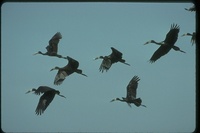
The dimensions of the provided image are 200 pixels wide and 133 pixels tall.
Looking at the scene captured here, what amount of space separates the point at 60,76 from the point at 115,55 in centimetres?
78

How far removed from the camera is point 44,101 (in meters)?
5.73

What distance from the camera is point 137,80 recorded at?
6.45 metres

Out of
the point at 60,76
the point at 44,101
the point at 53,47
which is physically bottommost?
the point at 44,101

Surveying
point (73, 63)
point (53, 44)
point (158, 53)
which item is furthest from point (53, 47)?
point (158, 53)

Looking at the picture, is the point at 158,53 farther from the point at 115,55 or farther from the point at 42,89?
the point at 42,89

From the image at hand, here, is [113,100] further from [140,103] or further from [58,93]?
[58,93]

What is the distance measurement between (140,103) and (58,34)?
1.79m

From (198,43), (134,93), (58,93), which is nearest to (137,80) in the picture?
(134,93)

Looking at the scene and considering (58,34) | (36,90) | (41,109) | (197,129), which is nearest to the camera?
(197,129)

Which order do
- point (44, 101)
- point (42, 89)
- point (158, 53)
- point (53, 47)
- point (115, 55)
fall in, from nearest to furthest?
point (44, 101) < point (42, 89) < point (115, 55) < point (158, 53) < point (53, 47)

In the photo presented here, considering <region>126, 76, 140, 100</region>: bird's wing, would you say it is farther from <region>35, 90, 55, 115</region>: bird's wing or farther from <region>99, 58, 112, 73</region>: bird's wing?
<region>35, 90, 55, 115</region>: bird's wing

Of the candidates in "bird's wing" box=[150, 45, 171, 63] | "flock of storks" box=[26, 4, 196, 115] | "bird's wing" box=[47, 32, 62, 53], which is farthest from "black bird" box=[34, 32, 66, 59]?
"bird's wing" box=[150, 45, 171, 63]

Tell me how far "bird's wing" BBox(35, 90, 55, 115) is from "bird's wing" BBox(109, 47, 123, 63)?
3.17 ft

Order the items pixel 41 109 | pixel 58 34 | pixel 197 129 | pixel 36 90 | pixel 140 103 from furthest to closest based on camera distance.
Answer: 1. pixel 58 34
2. pixel 36 90
3. pixel 140 103
4. pixel 41 109
5. pixel 197 129
